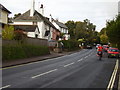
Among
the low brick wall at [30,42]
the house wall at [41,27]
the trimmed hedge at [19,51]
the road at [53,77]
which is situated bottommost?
the road at [53,77]

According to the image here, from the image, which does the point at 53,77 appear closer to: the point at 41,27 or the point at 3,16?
the point at 3,16

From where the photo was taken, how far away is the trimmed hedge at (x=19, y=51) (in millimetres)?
18866

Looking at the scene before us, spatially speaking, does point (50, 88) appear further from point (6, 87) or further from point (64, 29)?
point (64, 29)

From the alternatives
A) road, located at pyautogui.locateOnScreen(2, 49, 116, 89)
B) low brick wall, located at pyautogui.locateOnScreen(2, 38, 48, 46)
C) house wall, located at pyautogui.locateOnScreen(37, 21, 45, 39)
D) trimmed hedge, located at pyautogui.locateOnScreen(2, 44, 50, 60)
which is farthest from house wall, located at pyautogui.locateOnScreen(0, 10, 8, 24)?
road, located at pyautogui.locateOnScreen(2, 49, 116, 89)

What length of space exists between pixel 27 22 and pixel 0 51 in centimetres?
3806

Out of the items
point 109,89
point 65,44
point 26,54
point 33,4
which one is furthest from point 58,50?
point 109,89

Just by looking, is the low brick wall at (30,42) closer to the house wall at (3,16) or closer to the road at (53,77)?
the road at (53,77)

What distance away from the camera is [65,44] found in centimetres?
4741

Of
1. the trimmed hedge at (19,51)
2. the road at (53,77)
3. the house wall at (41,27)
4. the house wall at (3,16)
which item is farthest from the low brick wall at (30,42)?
the house wall at (41,27)

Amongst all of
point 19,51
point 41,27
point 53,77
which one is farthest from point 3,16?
point 53,77

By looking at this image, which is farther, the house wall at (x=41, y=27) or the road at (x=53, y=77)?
the house wall at (x=41, y=27)

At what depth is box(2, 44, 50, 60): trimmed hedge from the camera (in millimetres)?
18866

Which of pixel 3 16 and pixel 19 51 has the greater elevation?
pixel 3 16

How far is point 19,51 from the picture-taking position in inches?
857
